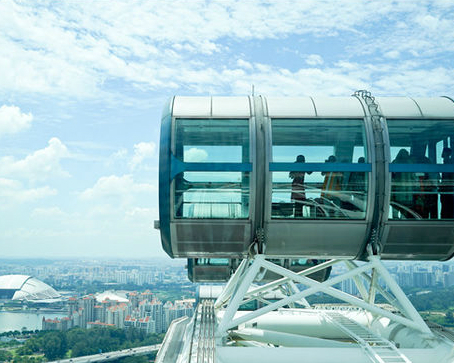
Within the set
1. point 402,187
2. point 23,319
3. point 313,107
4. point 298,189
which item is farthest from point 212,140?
point 23,319

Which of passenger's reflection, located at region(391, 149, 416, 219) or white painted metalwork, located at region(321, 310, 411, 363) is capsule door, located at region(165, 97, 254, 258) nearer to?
passenger's reflection, located at region(391, 149, 416, 219)

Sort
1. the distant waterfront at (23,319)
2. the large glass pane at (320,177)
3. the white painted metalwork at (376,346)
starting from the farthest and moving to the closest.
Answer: the distant waterfront at (23,319) → the large glass pane at (320,177) → the white painted metalwork at (376,346)

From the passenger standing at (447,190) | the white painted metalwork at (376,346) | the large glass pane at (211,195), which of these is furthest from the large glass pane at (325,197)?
the white painted metalwork at (376,346)

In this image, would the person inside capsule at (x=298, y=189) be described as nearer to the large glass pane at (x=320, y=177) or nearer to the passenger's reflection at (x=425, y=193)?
the large glass pane at (x=320, y=177)

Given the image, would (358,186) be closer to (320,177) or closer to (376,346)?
(320,177)

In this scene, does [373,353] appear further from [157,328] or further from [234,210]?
[157,328]

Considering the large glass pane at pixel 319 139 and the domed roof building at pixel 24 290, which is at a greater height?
the large glass pane at pixel 319 139

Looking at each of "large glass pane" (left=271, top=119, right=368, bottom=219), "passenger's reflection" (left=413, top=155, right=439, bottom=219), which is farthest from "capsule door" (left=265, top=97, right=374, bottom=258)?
"passenger's reflection" (left=413, top=155, right=439, bottom=219)
